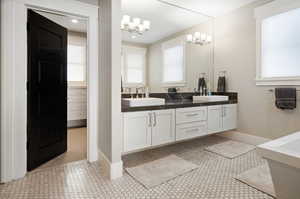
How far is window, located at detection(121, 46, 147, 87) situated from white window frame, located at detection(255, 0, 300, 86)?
1.99 m

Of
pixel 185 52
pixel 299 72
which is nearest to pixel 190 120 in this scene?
pixel 185 52

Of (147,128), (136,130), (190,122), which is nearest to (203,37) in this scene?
(190,122)

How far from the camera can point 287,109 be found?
8.63 feet

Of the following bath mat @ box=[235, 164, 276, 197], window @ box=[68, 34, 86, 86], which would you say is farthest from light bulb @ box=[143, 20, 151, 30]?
bath mat @ box=[235, 164, 276, 197]

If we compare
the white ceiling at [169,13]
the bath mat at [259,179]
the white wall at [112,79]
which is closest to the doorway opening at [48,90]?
the white wall at [112,79]

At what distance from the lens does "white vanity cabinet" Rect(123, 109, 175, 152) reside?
2076 mm

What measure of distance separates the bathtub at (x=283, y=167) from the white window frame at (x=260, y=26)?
5.58 feet

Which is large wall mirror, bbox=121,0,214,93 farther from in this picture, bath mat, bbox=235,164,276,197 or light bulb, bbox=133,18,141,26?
bath mat, bbox=235,164,276,197

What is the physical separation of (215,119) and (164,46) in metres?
1.62

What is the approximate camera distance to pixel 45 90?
7.61ft

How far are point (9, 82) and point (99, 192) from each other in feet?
5.04

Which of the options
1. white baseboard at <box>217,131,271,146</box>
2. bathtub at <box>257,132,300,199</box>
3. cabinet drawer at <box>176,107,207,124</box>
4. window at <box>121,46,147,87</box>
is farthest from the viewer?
white baseboard at <box>217,131,271,146</box>

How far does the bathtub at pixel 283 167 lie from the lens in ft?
3.79

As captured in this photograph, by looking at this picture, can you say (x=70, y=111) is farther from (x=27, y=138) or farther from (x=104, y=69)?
(x=104, y=69)
